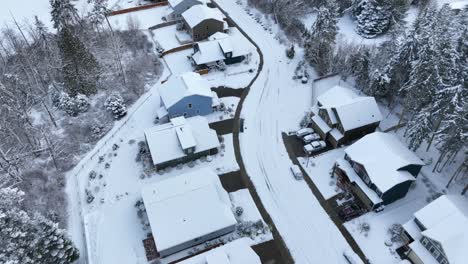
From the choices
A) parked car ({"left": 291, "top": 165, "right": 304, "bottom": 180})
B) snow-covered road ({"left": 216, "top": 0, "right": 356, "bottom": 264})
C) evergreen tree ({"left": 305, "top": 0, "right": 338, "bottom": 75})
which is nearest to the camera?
snow-covered road ({"left": 216, "top": 0, "right": 356, "bottom": 264})

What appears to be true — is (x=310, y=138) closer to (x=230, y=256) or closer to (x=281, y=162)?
(x=281, y=162)

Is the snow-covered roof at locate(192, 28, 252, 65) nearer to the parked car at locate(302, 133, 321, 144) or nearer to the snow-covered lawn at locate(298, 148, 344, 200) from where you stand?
the parked car at locate(302, 133, 321, 144)

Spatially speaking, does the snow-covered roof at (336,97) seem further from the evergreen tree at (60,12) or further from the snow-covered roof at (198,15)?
the evergreen tree at (60,12)

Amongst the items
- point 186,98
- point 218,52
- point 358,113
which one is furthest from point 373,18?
point 186,98

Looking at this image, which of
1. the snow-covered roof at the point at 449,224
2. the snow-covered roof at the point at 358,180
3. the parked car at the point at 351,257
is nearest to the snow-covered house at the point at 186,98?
the snow-covered roof at the point at 358,180

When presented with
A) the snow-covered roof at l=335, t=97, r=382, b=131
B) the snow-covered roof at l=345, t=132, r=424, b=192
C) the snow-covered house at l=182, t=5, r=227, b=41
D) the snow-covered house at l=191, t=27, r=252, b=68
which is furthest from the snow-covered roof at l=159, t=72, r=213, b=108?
the snow-covered roof at l=345, t=132, r=424, b=192

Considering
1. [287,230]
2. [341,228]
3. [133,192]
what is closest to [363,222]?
[341,228]
